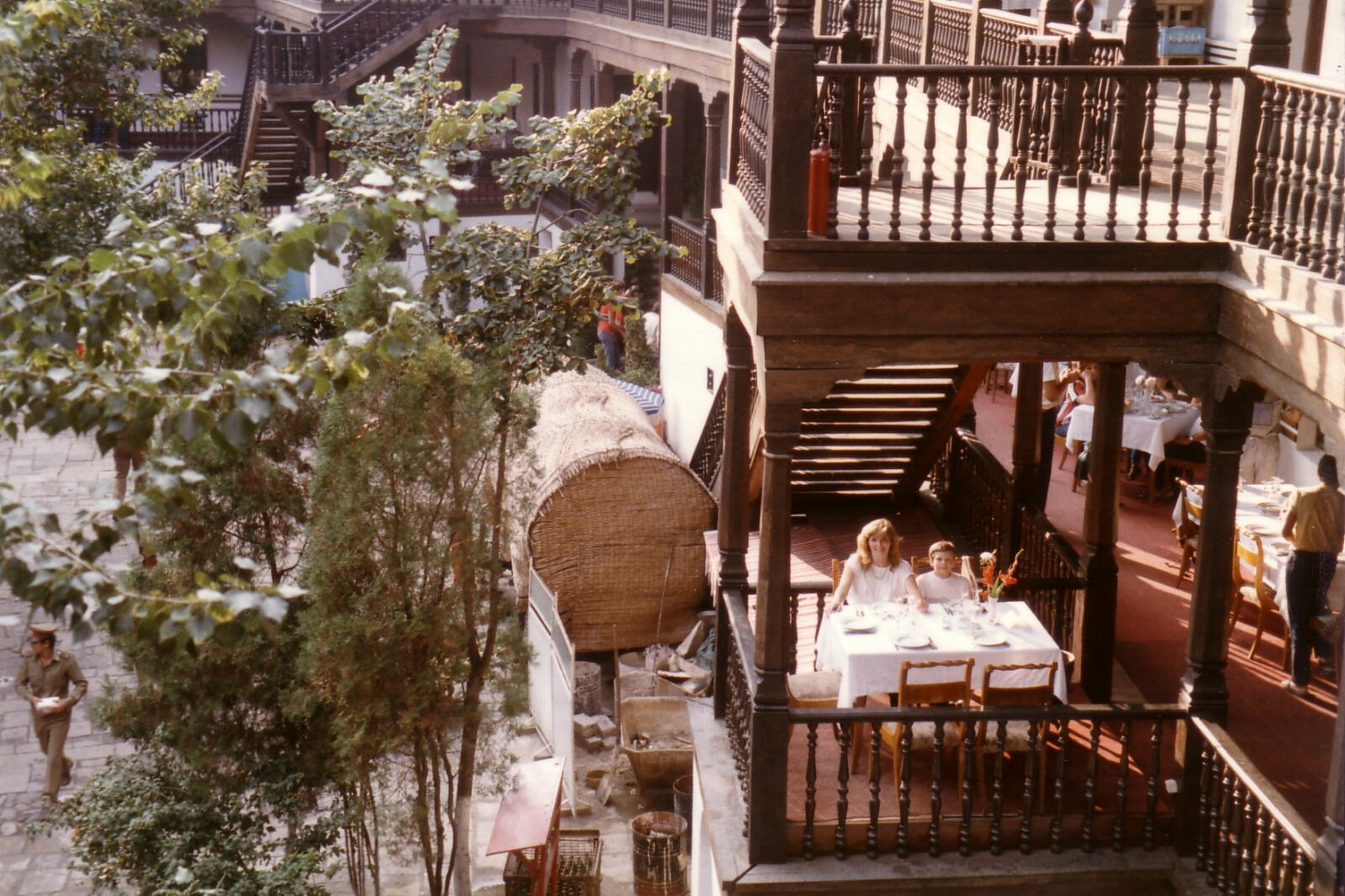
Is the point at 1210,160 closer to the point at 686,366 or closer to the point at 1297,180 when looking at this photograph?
the point at 1297,180

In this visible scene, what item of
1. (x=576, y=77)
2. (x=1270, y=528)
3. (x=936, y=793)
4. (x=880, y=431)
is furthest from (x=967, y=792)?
(x=576, y=77)

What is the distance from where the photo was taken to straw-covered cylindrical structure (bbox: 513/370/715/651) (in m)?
13.4

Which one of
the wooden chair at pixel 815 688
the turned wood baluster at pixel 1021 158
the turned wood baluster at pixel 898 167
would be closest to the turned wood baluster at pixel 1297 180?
the turned wood baluster at pixel 1021 158

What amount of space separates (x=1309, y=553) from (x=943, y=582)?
2.23 metres

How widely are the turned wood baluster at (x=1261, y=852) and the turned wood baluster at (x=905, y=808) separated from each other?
4.90 feet

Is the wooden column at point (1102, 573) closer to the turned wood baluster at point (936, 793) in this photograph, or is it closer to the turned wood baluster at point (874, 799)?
the turned wood baluster at point (936, 793)

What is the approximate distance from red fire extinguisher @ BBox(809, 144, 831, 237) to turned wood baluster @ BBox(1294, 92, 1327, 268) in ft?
6.23

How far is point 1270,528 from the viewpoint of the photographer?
9766 mm

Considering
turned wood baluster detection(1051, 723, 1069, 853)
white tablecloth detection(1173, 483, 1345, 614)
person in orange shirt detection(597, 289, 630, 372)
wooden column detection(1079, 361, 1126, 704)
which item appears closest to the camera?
turned wood baluster detection(1051, 723, 1069, 853)

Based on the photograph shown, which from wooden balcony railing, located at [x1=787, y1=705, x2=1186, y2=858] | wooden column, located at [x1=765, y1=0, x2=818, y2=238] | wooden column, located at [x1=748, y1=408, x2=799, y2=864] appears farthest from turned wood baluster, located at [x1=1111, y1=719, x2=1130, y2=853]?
wooden column, located at [x1=765, y1=0, x2=818, y2=238]

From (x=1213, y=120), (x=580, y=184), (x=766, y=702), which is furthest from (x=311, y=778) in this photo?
(x=1213, y=120)

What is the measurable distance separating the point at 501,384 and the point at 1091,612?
391 centimetres

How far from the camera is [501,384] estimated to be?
9.17 metres

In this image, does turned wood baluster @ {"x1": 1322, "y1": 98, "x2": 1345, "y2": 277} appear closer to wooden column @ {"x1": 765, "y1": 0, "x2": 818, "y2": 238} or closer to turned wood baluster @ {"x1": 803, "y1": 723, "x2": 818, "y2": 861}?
Result: wooden column @ {"x1": 765, "y1": 0, "x2": 818, "y2": 238}
